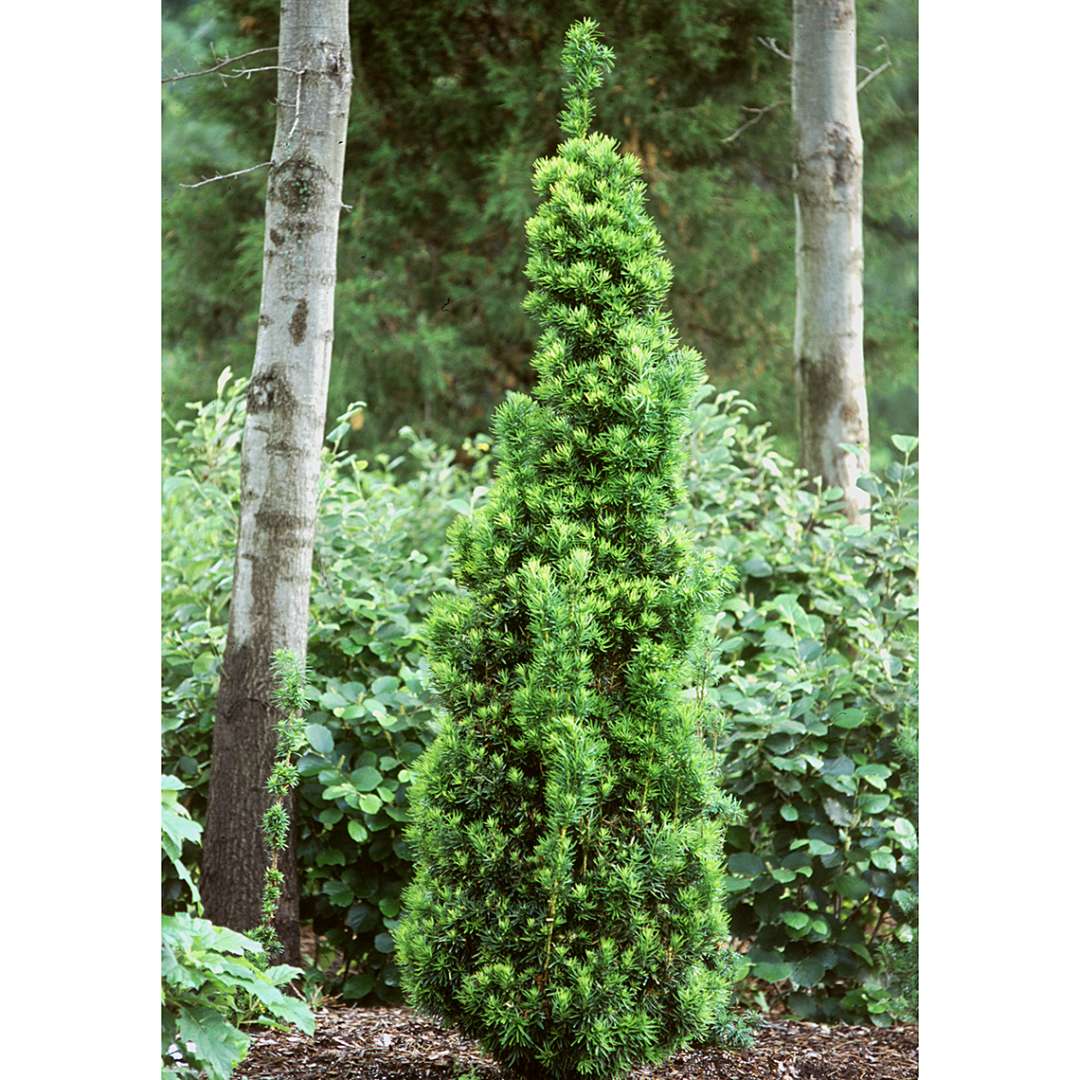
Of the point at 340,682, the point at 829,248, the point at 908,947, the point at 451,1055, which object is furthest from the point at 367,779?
the point at 829,248

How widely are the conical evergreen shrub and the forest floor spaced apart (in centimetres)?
27

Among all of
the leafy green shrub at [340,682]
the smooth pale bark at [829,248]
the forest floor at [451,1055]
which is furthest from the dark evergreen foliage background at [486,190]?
the forest floor at [451,1055]

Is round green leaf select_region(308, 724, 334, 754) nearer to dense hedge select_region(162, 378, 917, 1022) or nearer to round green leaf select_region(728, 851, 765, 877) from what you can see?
dense hedge select_region(162, 378, 917, 1022)

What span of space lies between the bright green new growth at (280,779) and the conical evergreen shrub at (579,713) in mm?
419

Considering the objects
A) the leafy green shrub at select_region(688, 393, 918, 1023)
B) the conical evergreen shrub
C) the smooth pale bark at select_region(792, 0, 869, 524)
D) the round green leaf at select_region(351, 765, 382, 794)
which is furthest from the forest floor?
the smooth pale bark at select_region(792, 0, 869, 524)

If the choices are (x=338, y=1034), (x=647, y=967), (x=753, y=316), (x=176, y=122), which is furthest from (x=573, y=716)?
(x=176, y=122)

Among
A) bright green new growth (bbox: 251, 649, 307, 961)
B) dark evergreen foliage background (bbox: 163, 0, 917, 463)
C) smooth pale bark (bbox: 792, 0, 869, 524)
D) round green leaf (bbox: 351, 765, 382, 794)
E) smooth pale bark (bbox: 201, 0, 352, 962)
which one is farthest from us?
dark evergreen foliage background (bbox: 163, 0, 917, 463)

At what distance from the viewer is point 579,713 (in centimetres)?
199

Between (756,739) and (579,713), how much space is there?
988 millimetres

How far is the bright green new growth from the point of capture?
7.99 feet

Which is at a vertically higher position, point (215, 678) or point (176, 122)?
point (176, 122)
